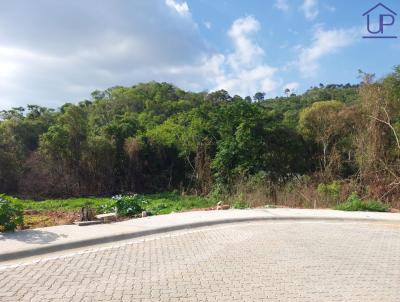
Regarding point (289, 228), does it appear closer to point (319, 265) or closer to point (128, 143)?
point (319, 265)

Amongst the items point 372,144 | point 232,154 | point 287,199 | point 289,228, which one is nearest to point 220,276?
point 289,228

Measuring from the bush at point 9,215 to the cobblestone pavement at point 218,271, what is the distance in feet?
8.09

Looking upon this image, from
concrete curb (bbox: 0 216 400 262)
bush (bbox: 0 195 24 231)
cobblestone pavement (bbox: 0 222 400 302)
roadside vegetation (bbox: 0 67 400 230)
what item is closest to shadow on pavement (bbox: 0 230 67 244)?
bush (bbox: 0 195 24 231)

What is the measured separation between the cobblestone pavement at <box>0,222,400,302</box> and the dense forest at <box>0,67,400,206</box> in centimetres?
771

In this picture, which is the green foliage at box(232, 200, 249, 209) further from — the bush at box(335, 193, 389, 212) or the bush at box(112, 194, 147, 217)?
the bush at box(112, 194, 147, 217)

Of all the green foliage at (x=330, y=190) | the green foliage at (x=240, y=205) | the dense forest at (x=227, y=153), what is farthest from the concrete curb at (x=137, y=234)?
the green foliage at (x=330, y=190)

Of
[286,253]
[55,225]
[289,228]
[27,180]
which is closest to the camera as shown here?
[286,253]

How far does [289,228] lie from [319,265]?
402 cm

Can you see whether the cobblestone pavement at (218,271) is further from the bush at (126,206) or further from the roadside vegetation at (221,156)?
the roadside vegetation at (221,156)

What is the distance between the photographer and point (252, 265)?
754cm

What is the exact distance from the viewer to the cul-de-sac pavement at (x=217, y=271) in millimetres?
5887

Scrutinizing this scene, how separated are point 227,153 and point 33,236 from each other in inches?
632

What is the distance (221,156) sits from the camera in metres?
23.9

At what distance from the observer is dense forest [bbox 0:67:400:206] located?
1883cm
